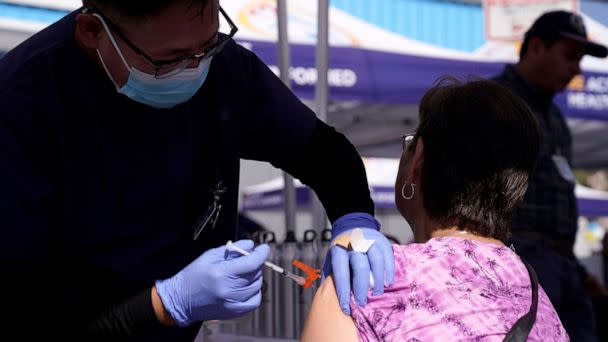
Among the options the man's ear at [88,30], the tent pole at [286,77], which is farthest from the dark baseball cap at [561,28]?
the man's ear at [88,30]

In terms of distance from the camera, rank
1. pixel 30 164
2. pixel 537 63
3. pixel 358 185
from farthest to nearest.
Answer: pixel 537 63 < pixel 358 185 < pixel 30 164

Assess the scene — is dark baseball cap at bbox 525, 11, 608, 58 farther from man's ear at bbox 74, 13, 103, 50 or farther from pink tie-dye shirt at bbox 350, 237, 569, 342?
man's ear at bbox 74, 13, 103, 50

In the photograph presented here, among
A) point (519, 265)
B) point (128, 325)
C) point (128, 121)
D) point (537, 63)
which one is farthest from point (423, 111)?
point (537, 63)

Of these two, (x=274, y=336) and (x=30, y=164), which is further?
(x=274, y=336)

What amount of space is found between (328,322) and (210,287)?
222 millimetres

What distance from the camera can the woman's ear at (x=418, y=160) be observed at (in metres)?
1.59

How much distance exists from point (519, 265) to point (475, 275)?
0.12 metres

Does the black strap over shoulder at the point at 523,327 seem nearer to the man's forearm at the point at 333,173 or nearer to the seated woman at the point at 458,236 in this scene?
the seated woman at the point at 458,236

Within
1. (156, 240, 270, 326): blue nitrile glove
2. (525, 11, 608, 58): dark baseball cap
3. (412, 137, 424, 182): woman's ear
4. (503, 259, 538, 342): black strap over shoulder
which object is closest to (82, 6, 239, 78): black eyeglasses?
(156, 240, 270, 326): blue nitrile glove

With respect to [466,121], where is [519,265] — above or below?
below

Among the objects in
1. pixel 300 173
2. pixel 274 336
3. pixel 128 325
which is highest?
pixel 300 173

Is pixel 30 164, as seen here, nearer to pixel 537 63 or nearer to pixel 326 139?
pixel 326 139

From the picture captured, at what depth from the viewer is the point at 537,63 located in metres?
3.03

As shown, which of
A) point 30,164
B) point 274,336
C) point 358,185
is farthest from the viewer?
point 274,336
